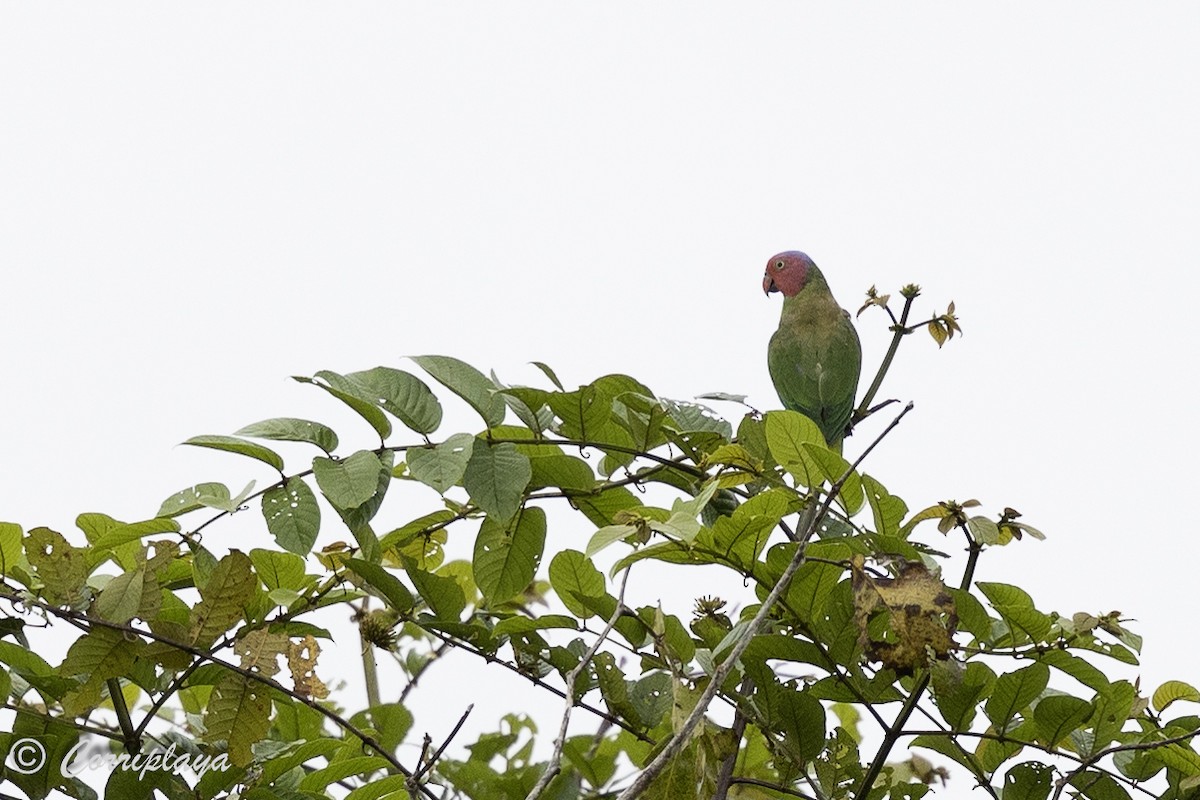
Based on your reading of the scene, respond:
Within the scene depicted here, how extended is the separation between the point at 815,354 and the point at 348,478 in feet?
4.77

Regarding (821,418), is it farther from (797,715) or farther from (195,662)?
(195,662)

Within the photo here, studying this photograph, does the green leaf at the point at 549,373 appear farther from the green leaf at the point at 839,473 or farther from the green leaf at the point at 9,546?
the green leaf at the point at 9,546

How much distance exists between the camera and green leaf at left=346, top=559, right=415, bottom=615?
58.5 inches

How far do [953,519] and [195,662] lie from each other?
959mm

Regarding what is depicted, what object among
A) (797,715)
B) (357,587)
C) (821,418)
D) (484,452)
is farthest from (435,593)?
(821,418)

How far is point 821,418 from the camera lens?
8.33ft

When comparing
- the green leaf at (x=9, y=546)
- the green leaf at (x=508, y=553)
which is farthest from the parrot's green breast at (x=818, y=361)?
the green leaf at (x=9, y=546)

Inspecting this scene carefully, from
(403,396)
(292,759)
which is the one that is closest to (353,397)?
(403,396)

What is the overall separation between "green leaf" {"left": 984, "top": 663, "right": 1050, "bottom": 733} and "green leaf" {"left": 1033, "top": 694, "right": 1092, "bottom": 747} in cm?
2

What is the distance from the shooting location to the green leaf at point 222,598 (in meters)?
1.42

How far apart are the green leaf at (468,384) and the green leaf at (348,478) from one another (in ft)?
0.43

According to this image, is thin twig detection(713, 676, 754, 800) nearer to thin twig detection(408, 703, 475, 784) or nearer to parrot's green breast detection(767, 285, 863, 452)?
thin twig detection(408, 703, 475, 784)

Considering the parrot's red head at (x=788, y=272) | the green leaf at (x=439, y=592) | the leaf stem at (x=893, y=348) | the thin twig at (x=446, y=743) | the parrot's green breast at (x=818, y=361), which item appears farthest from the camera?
the parrot's red head at (x=788, y=272)

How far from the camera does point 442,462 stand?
4.63ft
